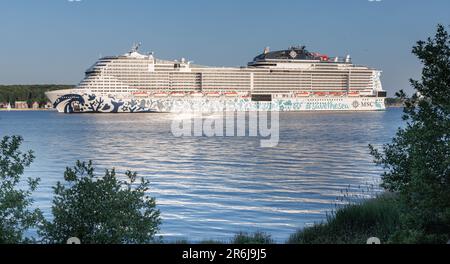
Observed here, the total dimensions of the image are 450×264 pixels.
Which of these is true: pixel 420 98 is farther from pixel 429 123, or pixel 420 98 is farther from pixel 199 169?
pixel 199 169

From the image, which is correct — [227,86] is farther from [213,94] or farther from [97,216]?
[97,216]

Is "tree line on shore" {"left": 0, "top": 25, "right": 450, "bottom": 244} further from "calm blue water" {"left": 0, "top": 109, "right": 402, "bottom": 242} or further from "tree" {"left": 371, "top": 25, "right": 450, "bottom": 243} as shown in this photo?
"calm blue water" {"left": 0, "top": 109, "right": 402, "bottom": 242}

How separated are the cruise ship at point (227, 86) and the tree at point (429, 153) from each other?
80086 millimetres

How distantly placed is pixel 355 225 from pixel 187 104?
80739mm

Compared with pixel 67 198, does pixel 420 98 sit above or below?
above

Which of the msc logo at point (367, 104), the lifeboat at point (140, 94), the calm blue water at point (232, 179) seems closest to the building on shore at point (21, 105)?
the lifeboat at point (140, 94)

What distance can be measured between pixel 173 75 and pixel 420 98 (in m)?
84.7

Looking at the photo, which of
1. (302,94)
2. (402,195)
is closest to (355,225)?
(402,195)

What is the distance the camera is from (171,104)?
8794 cm

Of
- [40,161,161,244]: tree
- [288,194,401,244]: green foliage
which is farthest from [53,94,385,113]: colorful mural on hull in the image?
[40,161,161,244]: tree

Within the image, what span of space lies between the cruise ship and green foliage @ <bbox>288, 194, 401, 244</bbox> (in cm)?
7734

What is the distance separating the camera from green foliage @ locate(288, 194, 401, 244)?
7898 millimetres
